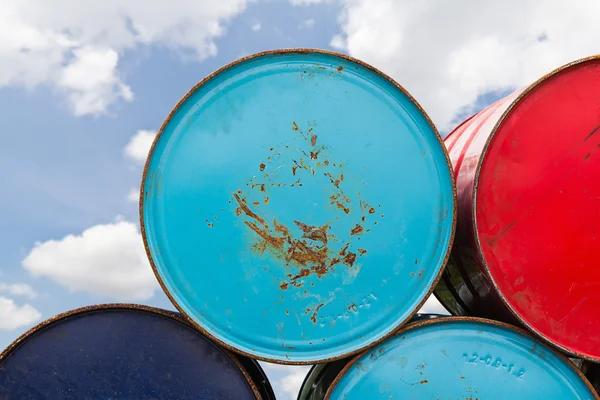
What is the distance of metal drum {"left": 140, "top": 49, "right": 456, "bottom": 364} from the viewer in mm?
1599

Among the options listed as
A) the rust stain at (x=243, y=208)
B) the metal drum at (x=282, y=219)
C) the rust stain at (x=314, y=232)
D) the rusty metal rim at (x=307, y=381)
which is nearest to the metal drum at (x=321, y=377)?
the rusty metal rim at (x=307, y=381)

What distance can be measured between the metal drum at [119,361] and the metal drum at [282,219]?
12 cm

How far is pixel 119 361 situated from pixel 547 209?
1.36 m

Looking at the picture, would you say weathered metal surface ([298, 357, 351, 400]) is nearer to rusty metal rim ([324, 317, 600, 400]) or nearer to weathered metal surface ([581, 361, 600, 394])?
rusty metal rim ([324, 317, 600, 400])

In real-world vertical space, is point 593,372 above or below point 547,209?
below

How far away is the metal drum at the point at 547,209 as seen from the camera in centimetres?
165

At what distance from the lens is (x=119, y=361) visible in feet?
5.29

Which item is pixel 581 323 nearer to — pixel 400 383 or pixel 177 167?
pixel 400 383

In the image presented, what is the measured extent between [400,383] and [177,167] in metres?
0.91

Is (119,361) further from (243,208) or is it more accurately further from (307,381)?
(307,381)

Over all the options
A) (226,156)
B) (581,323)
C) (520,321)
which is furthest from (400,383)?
(226,156)

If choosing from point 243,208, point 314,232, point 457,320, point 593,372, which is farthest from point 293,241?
point 593,372

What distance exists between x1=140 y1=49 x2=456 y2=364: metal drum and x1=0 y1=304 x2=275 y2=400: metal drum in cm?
12

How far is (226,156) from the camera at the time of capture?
1607 mm
